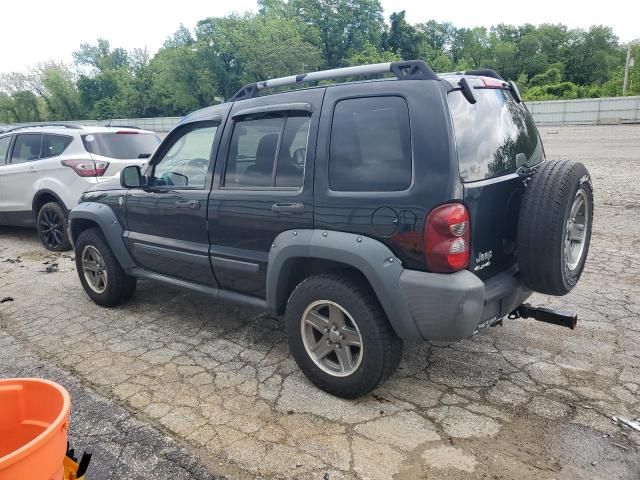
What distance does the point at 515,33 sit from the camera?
67.6 meters

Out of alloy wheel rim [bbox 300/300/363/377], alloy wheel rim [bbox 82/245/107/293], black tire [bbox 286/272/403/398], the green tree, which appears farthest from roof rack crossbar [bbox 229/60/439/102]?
the green tree

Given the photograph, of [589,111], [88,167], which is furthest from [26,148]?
[589,111]

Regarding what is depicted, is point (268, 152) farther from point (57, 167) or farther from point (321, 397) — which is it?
point (57, 167)

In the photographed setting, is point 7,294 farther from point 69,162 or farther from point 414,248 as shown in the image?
point 414,248

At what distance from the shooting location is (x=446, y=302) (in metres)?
2.55

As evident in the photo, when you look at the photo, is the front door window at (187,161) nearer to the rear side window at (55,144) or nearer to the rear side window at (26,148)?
the rear side window at (55,144)

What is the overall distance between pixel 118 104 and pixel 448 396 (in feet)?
242

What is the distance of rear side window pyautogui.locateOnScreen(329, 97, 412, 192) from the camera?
270 centimetres

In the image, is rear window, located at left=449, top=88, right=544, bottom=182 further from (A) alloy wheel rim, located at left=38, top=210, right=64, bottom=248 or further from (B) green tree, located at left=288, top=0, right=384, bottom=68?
(B) green tree, located at left=288, top=0, right=384, bottom=68

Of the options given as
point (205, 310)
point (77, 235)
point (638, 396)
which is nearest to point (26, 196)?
point (77, 235)

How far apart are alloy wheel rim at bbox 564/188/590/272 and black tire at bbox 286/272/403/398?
1.15 m

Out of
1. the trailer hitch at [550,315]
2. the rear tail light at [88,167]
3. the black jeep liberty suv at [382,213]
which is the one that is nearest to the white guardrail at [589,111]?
the rear tail light at [88,167]

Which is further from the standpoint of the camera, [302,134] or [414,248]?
[302,134]

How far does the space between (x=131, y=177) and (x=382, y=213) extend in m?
2.41
